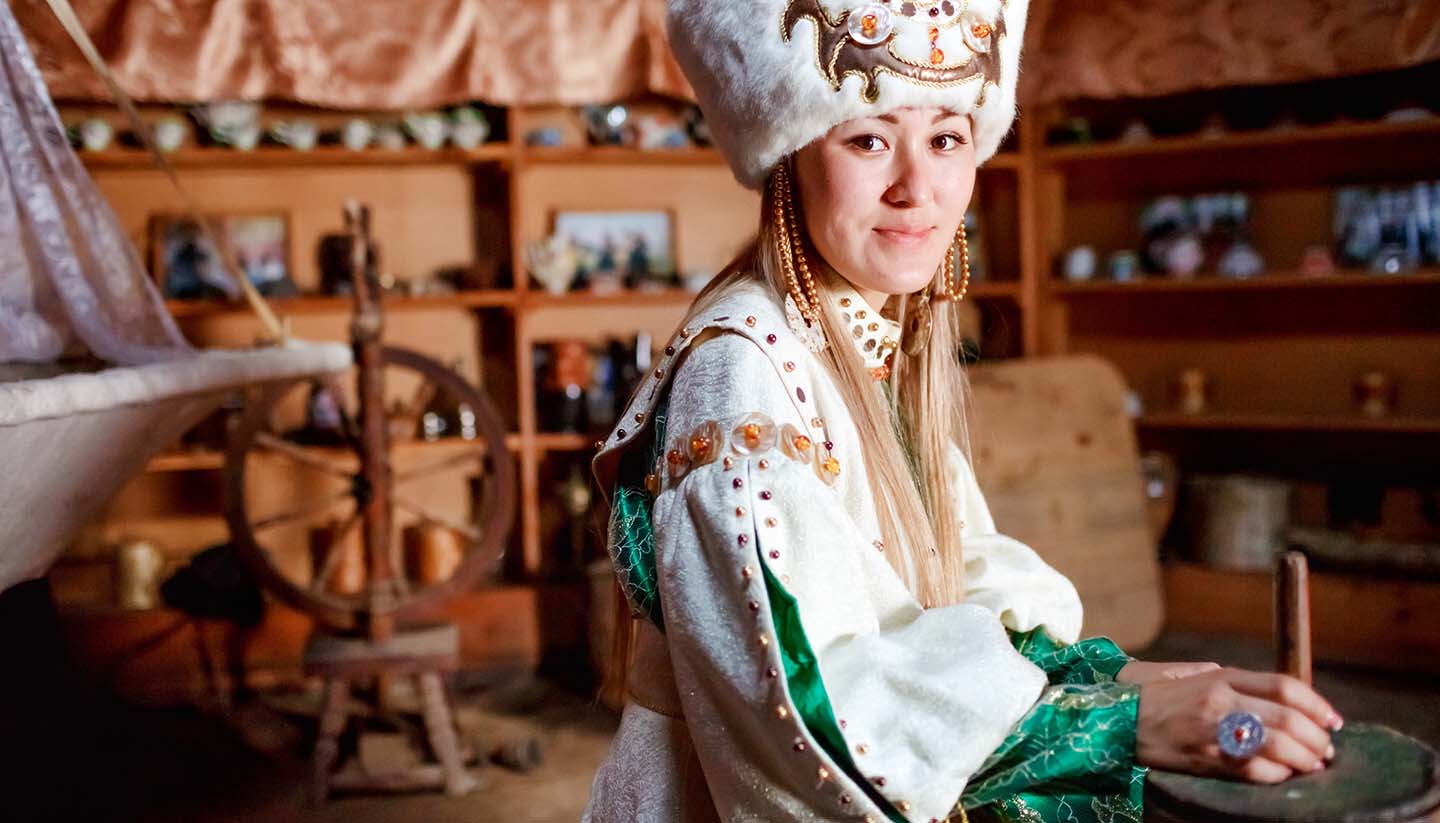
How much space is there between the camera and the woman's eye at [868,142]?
1.17m

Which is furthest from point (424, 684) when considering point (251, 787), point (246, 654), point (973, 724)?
point (973, 724)

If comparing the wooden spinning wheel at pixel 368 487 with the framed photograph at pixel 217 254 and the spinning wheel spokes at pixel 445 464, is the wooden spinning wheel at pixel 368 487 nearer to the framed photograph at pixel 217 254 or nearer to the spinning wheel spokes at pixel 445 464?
the spinning wheel spokes at pixel 445 464

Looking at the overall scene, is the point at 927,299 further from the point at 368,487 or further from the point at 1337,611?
the point at 1337,611

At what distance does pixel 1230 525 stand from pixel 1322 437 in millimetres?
597

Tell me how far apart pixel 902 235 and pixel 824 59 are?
0.56 ft

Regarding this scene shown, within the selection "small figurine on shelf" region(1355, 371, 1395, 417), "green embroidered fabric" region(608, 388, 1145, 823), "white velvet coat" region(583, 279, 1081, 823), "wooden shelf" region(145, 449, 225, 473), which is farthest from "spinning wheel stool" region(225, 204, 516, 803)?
"small figurine on shelf" region(1355, 371, 1395, 417)

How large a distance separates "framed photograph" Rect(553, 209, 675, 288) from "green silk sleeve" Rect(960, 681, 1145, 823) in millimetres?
3610

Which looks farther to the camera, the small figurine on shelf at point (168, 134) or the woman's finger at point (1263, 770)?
the small figurine on shelf at point (168, 134)

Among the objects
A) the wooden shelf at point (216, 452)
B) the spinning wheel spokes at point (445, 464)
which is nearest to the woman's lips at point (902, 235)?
the spinning wheel spokes at point (445, 464)

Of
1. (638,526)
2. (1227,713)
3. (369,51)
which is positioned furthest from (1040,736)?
(369,51)

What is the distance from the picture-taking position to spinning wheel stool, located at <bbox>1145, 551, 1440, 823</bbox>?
0.82 m

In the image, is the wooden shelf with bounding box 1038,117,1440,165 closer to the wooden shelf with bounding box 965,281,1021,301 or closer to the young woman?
the wooden shelf with bounding box 965,281,1021,301

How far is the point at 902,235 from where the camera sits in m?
1.19

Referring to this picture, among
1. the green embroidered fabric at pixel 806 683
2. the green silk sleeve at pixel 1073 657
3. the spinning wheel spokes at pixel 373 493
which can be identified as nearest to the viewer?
the green embroidered fabric at pixel 806 683
